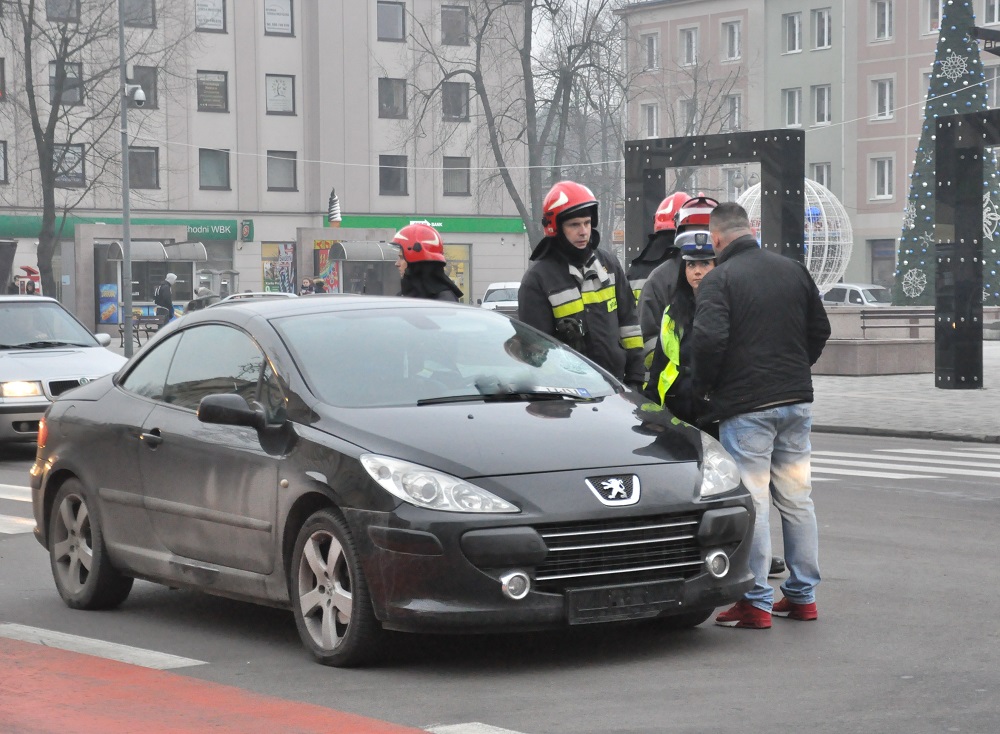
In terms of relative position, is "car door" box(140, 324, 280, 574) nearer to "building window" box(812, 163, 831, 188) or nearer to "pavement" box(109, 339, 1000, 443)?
"pavement" box(109, 339, 1000, 443)

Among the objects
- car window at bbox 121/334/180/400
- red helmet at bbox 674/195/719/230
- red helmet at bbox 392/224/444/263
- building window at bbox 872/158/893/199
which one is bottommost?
car window at bbox 121/334/180/400

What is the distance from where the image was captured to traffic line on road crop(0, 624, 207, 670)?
638 cm

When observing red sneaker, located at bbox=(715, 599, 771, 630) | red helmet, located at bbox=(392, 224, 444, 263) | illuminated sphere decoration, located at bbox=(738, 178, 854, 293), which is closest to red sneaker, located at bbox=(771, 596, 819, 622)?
red sneaker, located at bbox=(715, 599, 771, 630)

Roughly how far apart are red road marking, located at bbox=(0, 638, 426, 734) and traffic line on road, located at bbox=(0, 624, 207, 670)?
101 millimetres

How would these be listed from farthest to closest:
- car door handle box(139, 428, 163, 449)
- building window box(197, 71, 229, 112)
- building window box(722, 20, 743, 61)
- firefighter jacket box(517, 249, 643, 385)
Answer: building window box(722, 20, 743, 61), building window box(197, 71, 229, 112), firefighter jacket box(517, 249, 643, 385), car door handle box(139, 428, 163, 449)

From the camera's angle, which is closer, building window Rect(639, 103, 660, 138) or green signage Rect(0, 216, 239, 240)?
green signage Rect(0, 216, 239, 240)

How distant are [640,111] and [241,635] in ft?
229

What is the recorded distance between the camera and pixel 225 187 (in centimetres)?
6334

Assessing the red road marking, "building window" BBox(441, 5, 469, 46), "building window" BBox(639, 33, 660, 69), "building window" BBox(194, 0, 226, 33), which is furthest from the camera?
"building window" BBox(639, 33, 660, 69)

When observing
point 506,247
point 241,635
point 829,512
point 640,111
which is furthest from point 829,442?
point 640,111

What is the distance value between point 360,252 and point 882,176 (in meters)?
22.8

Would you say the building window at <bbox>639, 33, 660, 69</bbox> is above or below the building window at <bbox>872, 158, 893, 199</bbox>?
above

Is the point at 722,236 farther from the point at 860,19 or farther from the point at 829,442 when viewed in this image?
the point at 860,19

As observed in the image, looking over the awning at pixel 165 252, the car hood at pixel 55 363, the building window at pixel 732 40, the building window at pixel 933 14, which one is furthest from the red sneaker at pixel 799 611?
the building window at pixel 732 40
